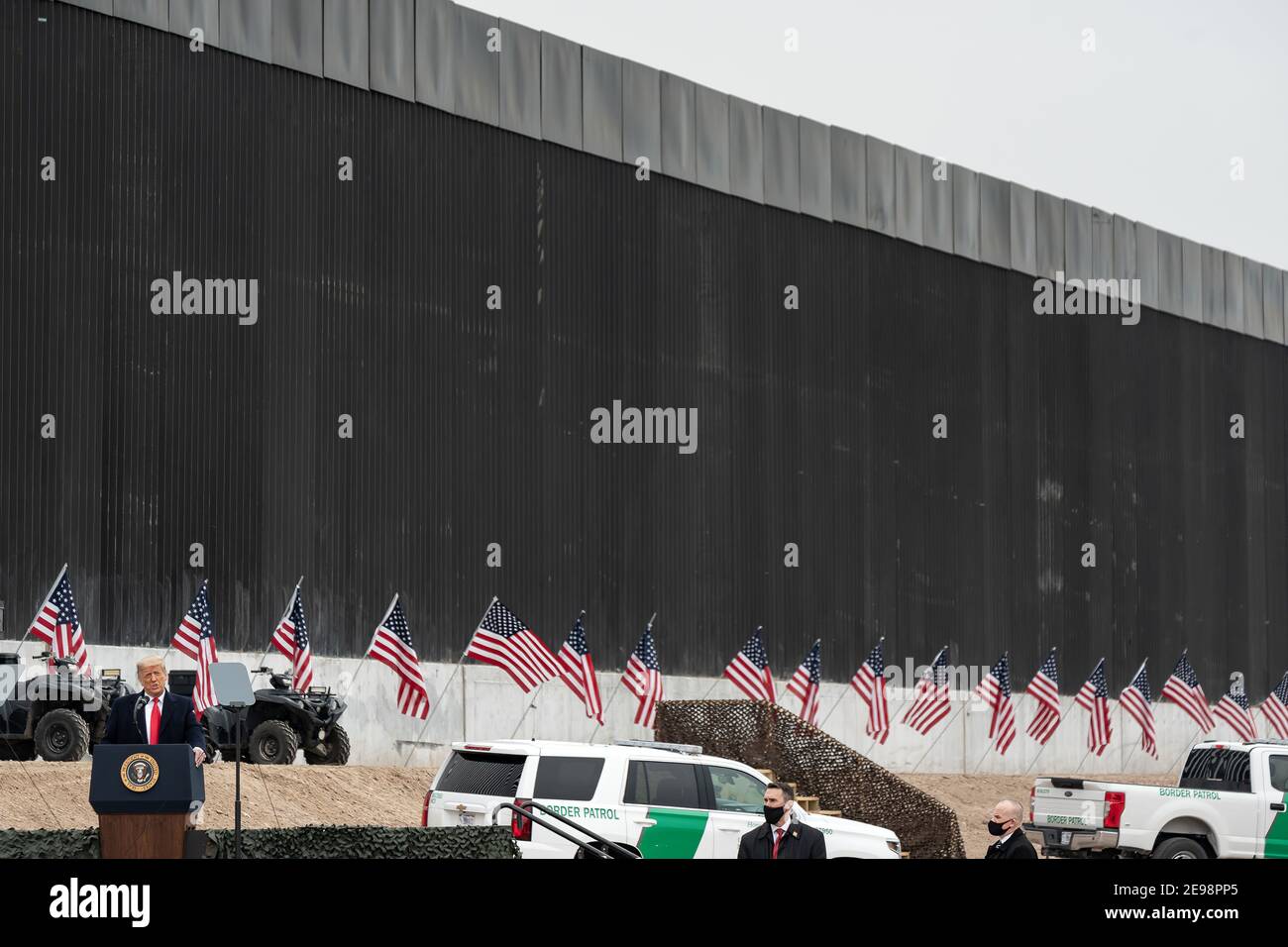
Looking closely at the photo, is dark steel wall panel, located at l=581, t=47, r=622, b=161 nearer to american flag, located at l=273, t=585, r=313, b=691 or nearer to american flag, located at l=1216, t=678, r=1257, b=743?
american flag, located at l=273, t=585, r=313, b=691

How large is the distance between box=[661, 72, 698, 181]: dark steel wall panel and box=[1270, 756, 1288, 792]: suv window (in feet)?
69.1

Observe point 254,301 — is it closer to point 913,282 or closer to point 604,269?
point 604,269

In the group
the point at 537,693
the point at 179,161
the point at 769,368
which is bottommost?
the point at 537,693

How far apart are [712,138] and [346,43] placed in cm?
970

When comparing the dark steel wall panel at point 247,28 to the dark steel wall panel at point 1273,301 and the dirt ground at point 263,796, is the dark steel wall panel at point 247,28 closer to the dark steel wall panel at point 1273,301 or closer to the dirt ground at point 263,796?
the dirt ground at point 263,796

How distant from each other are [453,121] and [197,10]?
220 inches

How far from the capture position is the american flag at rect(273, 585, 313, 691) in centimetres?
3081

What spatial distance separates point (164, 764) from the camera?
11172 mm

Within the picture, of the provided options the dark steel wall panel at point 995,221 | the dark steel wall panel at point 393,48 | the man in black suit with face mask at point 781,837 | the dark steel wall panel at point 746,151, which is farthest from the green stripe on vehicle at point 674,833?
the dark steel wall panel at point 995,221

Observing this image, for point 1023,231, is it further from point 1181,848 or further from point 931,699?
point 1181,848

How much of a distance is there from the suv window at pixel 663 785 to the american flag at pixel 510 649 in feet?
40.3

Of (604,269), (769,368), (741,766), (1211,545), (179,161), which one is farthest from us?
(1211,545)
